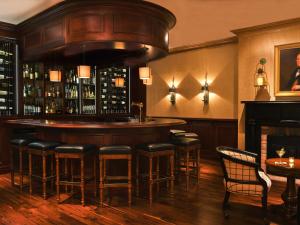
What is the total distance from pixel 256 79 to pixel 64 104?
177 inches

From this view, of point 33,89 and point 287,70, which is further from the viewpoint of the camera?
point 33,89

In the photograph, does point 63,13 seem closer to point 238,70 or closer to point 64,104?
point 64,104

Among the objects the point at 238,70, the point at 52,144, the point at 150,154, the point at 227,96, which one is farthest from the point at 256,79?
the point at 52,144

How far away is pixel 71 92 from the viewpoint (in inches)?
281

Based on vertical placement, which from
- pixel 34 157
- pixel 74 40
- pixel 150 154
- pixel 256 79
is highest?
pixel 74 40

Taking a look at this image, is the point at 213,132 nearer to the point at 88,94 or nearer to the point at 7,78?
the point at 88,94

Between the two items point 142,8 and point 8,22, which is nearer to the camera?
point 142,8

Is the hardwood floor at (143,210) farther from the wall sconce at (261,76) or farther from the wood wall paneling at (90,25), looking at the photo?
the wood wall paneling at (90,25)

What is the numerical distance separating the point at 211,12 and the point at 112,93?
4.57 metres

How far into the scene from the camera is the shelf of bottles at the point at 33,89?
20.3 ft

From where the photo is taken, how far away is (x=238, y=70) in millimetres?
6031

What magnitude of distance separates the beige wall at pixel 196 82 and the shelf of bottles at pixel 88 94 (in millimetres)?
1778

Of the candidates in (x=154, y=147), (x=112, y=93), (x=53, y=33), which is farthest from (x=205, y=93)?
(x=53, y=33)

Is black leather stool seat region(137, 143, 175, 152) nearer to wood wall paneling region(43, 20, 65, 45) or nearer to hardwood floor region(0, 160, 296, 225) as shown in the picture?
hardwood floor region(0, 160, 296, 225)
